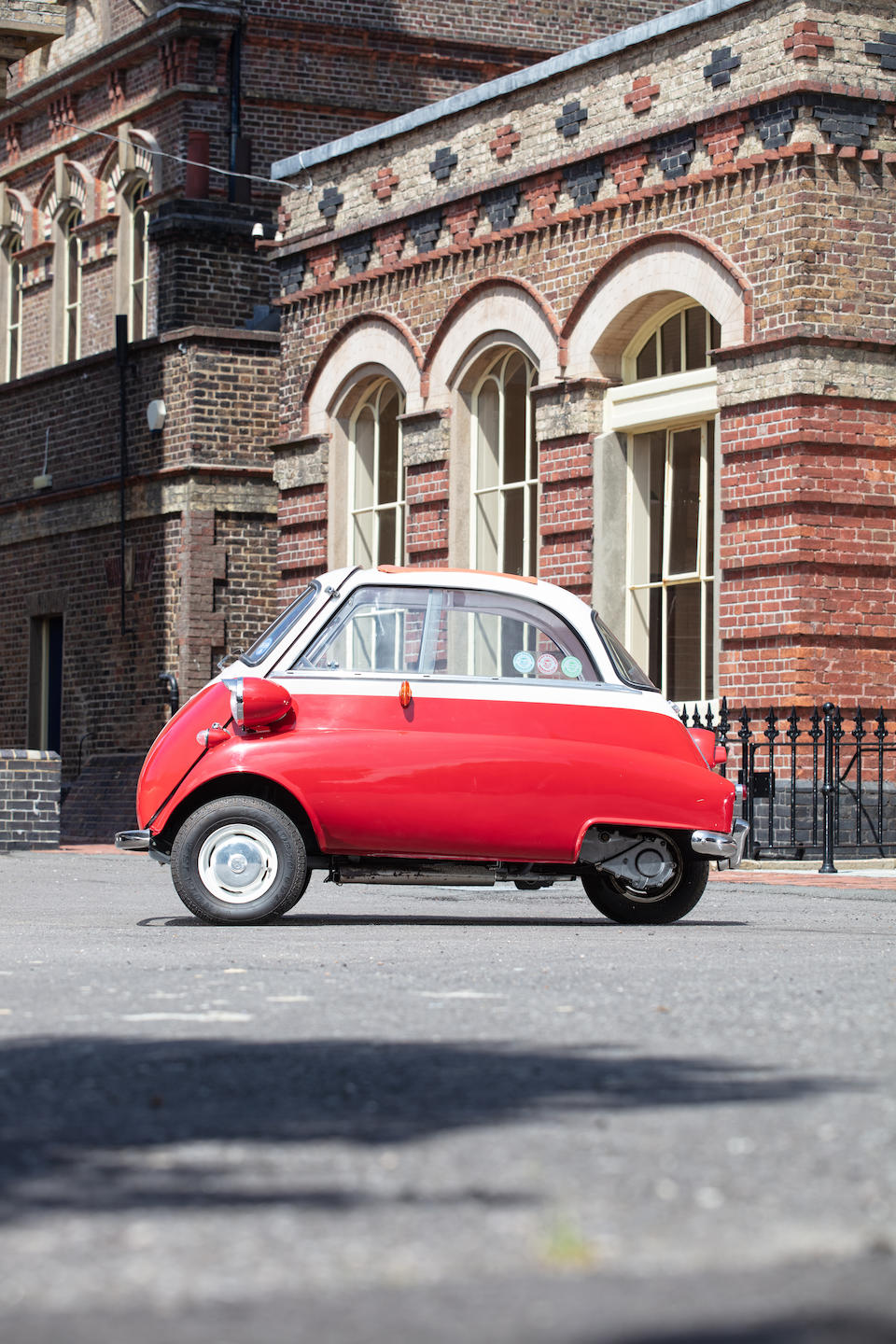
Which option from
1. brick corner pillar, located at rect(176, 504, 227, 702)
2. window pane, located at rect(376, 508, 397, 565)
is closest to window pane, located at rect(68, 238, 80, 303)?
brick corner pillar, located at rect(176, 504, 227, 702)

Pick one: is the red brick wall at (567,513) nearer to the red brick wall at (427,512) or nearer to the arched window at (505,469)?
the arched window at (505,469)

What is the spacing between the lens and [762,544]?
1725 centimetres

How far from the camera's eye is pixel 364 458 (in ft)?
75.2

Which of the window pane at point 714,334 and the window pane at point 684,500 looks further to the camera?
the window pane at point 684,500

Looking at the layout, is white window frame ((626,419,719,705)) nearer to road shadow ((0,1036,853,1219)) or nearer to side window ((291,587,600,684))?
side window ((291,587,600,684))

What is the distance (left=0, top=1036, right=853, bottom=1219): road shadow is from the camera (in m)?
3.75

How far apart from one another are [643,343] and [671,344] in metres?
0.35

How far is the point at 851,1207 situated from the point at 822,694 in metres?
13.7

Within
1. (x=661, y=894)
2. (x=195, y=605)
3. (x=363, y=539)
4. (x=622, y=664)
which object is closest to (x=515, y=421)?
(x=363, y=539)

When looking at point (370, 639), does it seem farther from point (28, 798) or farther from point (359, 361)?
point (359, 361)

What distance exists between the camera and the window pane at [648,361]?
62.6 feet

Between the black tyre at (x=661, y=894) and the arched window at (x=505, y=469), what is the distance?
1012 centimetres

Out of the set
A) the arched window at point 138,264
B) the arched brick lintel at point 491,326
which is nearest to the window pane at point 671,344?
the arched brick lintel at point 491,326

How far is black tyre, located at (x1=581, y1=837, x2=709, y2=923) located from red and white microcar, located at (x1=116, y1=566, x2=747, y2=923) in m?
0.01
